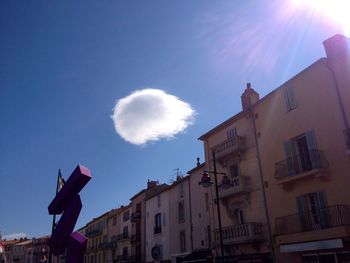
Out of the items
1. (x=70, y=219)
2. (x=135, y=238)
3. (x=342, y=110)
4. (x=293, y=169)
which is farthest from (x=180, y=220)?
(x=70, y=219)

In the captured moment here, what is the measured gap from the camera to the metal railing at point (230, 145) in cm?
2697

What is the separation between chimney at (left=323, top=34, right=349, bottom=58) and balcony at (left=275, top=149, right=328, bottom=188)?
217 inches

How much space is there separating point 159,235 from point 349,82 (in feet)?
90.5

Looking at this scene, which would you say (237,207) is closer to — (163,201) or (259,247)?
(259,247)

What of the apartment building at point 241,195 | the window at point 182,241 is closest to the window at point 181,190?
the window at point 182,241

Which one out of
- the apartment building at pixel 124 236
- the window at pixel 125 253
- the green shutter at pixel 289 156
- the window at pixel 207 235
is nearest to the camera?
the green shutter at pixel 289 156

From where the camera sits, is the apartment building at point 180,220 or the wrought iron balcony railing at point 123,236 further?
the wrought iron balcony railing at point 123,236

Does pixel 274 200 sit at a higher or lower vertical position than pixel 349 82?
lower

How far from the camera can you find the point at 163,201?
41.8 metres

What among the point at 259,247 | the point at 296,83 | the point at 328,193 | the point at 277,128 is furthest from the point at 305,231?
the point at 296,83

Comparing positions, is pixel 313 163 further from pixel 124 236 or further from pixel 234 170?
pixel 124 236

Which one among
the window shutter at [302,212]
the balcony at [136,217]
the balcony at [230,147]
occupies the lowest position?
the window shutter at [302,212]

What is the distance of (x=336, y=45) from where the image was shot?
21.3 metres

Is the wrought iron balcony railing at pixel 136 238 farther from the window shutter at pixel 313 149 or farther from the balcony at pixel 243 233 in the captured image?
the window shutter at pixel 313 149
